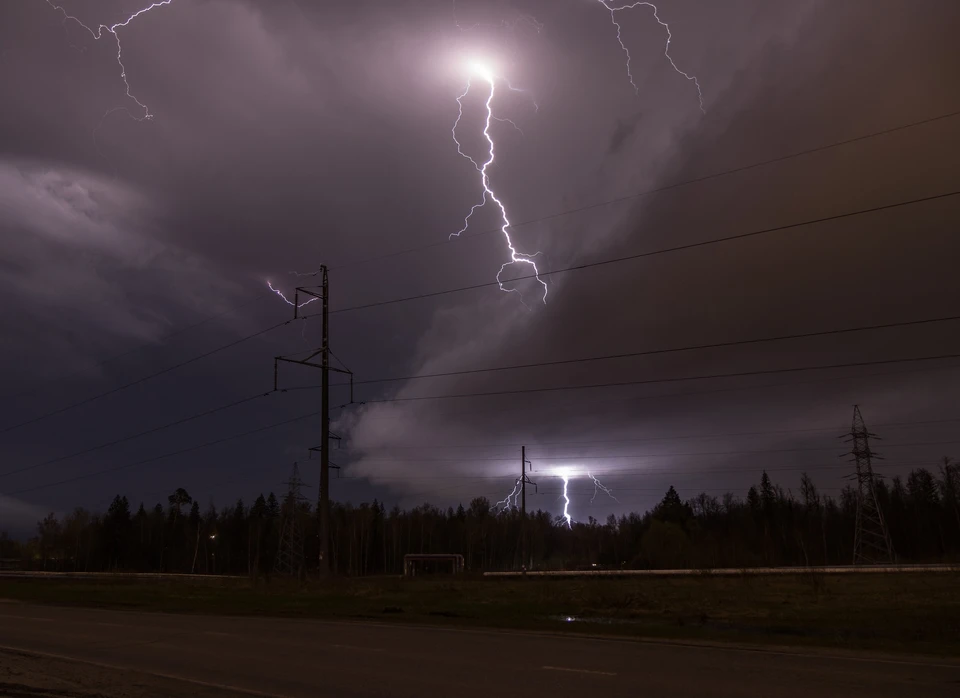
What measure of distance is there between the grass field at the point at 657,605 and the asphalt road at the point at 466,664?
324 centimetres

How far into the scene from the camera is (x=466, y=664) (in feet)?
41.4

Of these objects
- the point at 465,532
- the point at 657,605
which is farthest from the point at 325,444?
the point at 465,532

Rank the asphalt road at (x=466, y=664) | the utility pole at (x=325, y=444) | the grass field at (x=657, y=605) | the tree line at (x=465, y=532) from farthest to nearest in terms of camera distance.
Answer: the tree line at (x=465, y=532)
the utility pole at (x=325, y=444)
the grass field at (x=657, y=605)
the asphalt road at (x=466, y=664)

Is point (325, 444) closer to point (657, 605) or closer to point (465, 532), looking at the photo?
point (657, 605)

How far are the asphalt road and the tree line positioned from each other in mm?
75663

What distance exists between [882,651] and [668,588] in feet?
59.5

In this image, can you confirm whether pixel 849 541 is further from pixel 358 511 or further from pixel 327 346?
pixel 327 346

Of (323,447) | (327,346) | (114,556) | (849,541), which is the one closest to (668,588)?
(323,447)

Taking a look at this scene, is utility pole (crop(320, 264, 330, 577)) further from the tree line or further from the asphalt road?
the tree line

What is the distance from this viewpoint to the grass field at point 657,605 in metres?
18.3

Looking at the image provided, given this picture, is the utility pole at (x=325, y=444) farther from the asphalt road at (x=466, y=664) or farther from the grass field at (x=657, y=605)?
the asphalt road at (x=466, y=664)

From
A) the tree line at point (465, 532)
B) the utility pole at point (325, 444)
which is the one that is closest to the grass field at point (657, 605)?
the utility pole at point (325, 444)

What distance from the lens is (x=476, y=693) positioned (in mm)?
9922

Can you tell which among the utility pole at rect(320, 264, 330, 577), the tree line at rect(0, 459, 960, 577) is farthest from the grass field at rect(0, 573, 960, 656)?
the tree line at rect(0, 459, 960, 577)
